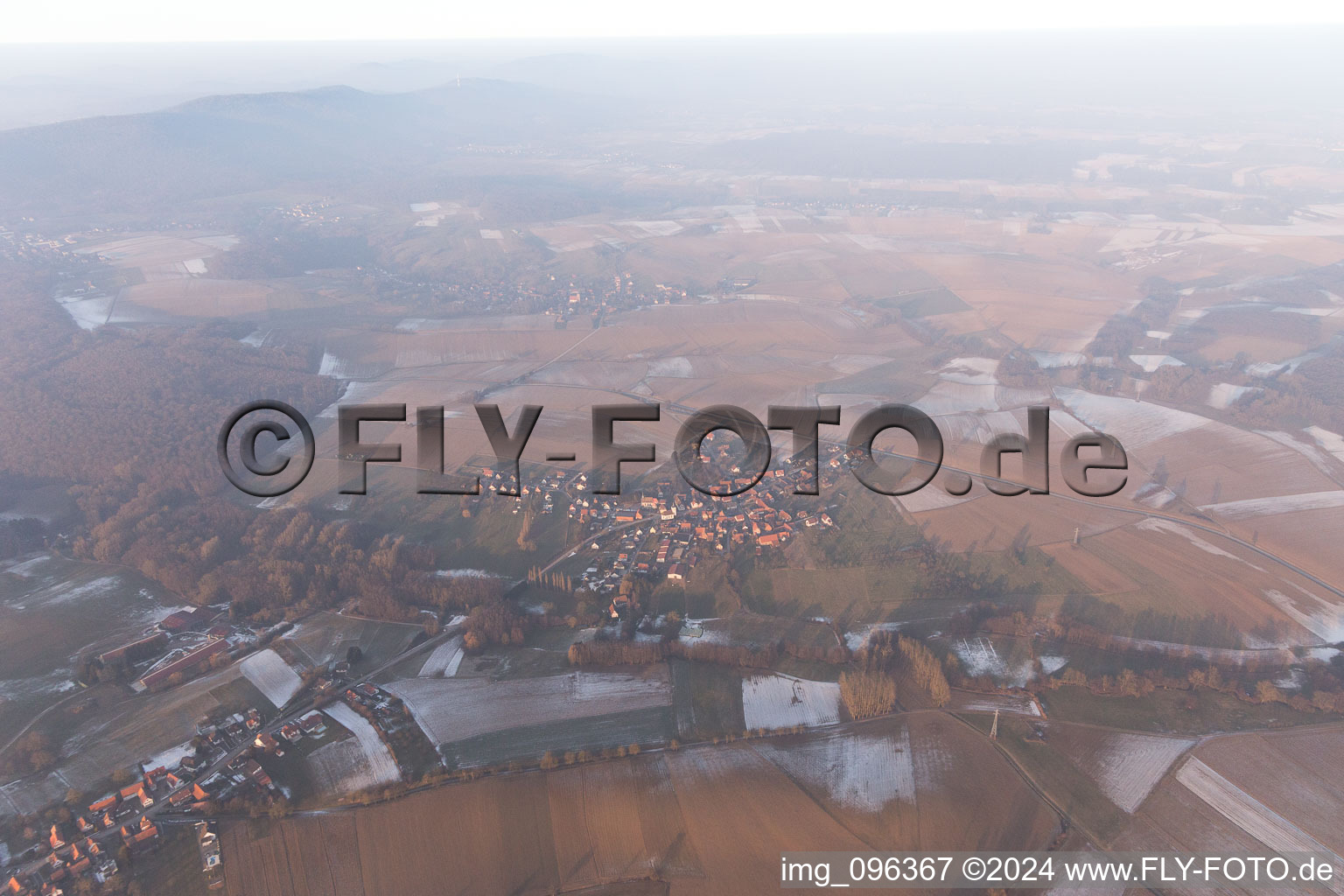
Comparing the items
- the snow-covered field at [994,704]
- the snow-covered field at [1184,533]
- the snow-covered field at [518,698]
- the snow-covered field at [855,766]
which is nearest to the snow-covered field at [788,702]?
the snow-covered field at [855,766]

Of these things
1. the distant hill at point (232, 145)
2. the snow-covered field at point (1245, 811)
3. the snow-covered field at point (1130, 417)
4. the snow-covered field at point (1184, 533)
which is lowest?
the snow-covered field at point (1245, 811)

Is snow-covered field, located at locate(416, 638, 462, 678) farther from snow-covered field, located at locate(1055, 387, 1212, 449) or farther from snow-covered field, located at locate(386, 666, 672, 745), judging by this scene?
snow-covered field, located at locate(1055, 387, 1212, 449)

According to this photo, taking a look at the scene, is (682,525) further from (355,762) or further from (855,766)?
(355,762)

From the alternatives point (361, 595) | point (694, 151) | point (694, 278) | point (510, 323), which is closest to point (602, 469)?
point (361, 595)

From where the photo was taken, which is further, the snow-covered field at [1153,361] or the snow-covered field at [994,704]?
the snow-covered field at [1153,361]

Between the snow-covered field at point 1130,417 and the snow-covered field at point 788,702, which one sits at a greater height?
the snow-covered field at point 1130,417

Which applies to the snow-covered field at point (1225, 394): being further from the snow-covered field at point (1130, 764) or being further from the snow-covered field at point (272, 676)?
the snow-covered field at point (272, 676)

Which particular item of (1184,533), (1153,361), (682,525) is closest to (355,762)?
(682,525)
